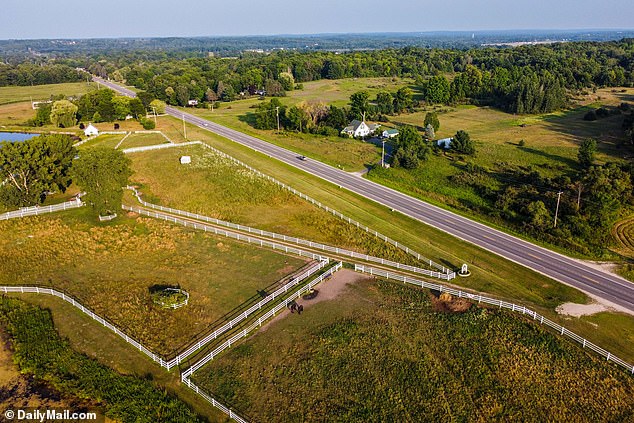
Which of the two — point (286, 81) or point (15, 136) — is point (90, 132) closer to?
point (15, 136)

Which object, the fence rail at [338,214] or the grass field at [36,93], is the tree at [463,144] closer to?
the fence rail at [338,214]

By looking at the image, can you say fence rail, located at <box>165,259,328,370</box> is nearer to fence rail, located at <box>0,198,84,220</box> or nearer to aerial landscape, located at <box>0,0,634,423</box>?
aerial landscape, located at <box>0,0,634,423</box>

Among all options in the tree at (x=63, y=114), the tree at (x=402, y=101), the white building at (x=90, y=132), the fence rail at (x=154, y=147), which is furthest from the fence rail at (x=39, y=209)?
the tree at (x=402, y=101)

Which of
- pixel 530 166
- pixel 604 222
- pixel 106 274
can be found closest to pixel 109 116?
pixel 106 274

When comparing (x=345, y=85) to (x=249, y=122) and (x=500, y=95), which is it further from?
(x=249, y=122)

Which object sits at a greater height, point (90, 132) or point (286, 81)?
point (286, 81)

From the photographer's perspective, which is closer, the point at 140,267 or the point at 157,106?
the point at 140,267

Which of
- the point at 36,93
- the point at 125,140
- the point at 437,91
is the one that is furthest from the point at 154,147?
the point at 36,93

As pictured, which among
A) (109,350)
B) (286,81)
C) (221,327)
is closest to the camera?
(109,350)
